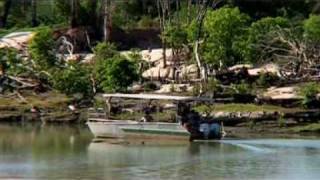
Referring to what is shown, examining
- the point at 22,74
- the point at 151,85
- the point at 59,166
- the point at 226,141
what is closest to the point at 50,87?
the point at 22,74

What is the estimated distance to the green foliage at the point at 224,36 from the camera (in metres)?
68.9

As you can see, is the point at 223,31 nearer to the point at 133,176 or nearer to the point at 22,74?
the point at 22,74

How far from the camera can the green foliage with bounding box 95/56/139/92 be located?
212 feet

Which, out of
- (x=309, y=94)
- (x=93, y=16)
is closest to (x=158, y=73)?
(x=309, y=94)

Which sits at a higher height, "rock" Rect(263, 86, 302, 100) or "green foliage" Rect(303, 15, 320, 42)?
"green foliage" Rect(303, 15, 320, 42)

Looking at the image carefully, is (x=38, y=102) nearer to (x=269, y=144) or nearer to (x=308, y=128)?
(x=308, y=128)

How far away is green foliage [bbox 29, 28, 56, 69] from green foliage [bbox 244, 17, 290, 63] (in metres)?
14.7

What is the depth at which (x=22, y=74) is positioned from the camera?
233ft

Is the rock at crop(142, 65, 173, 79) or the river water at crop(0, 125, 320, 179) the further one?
the rock at crop(142, 65, 173, 79)

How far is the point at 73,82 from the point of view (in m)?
65.6

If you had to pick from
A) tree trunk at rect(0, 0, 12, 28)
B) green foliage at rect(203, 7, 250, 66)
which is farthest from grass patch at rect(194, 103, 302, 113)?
tree trunk at rect(0, 0, 12, 28)

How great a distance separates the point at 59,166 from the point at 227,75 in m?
27.3

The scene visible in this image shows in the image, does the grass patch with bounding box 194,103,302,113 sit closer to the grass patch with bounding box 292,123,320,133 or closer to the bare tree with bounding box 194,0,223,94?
the grass patch with bounding box 292,123,320,133

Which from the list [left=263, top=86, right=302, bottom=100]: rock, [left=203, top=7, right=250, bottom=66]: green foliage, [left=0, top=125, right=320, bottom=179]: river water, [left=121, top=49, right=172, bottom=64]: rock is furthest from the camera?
[left=121, top=49, right=172, bottom=64]: rock
